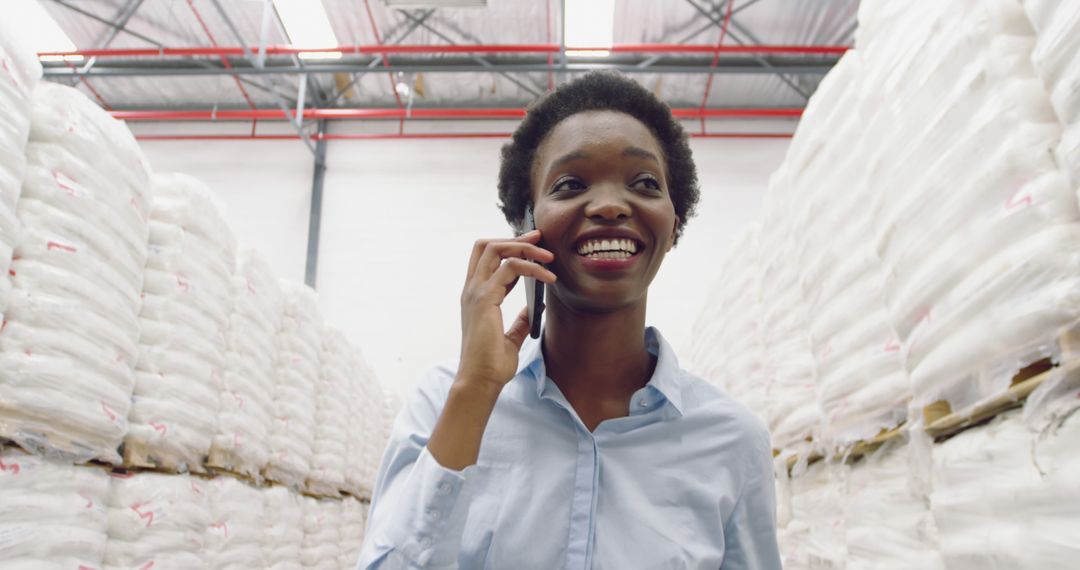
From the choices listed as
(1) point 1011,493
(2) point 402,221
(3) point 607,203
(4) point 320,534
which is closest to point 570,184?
(3) point 607,203

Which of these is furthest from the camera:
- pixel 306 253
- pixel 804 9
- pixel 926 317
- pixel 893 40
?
pixel 306 253

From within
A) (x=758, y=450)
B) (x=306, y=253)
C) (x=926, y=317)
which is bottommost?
(x=758, y=450)

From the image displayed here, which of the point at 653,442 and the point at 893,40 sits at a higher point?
the point at 893,40

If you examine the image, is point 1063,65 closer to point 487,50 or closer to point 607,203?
point 607,203

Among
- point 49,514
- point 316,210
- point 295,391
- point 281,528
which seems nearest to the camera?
point 49,514

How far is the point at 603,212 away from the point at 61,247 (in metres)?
1.61

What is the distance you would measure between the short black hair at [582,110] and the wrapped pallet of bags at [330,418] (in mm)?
3365

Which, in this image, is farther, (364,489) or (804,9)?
(804,9)

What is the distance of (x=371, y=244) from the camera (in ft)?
27.6

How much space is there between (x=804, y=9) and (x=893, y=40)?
5.91 metres

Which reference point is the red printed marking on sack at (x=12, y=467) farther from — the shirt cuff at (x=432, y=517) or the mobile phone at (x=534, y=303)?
the mobile phone at (x=534, y=303)

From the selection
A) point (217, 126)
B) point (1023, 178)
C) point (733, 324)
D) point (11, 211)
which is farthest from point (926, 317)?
point (217, 126)

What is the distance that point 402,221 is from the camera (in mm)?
8484

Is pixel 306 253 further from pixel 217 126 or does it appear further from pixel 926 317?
Result: pixel 926 317
